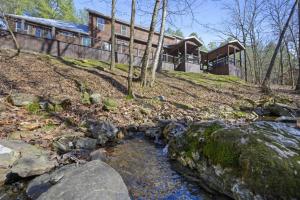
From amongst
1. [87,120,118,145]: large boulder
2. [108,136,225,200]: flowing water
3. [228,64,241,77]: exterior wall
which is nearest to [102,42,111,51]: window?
[228,64,241,77]: exterior wall

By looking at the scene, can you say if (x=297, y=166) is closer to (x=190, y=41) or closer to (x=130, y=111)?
(x=130, y=111)

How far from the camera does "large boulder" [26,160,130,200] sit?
9.75 ft

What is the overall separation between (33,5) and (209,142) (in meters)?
38.1

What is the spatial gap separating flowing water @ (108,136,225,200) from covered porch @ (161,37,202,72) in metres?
19.8

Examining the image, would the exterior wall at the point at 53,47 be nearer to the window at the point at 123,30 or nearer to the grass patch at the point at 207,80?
the grass patch at the point at 207,80

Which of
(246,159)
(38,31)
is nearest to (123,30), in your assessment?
(38,31)

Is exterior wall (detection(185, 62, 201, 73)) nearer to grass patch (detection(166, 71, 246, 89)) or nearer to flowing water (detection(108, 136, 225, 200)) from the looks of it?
grass patch (detection(166, 71, 246, 89))

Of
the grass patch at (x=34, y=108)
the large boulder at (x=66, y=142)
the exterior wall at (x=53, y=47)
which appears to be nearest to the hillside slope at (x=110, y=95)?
the grass patch at (x=34, y=108)

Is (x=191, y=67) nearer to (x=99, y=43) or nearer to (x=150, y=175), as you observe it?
(x=99, y=43)

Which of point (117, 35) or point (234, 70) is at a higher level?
point (117, 35)

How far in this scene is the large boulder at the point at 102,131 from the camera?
628 cm

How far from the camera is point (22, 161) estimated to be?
13.7 feet

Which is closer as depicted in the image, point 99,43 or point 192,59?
point 99,43

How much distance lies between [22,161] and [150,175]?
2.39m
